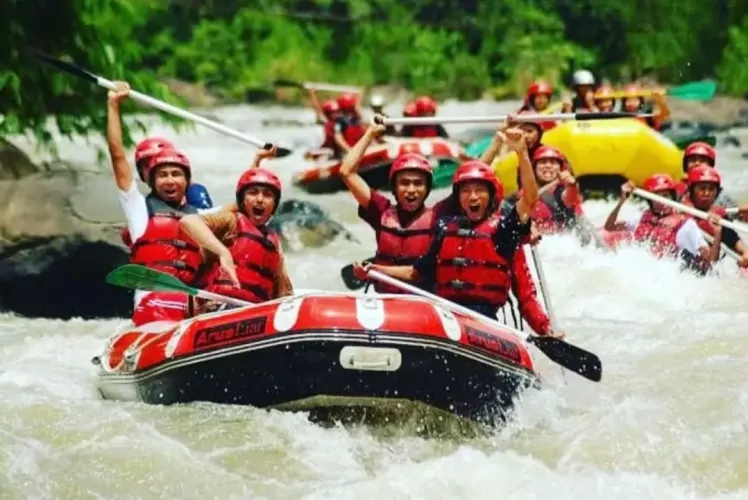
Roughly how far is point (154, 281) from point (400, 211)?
4.66ft

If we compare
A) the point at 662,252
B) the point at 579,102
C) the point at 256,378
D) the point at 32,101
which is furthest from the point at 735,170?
the point at 256,378

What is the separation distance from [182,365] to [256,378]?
0.34m

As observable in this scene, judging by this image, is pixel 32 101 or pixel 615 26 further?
pixel 615 26

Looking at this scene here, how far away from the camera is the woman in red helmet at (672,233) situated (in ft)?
29.0

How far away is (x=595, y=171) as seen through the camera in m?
11.8

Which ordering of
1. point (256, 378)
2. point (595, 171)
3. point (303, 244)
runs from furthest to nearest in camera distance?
point (595, 171) < point (303, 244) < point (256, 378)

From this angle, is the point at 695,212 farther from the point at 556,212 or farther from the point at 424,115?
the point at 424,115

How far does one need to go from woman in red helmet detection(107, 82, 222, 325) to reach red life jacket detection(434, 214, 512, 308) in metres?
1.22

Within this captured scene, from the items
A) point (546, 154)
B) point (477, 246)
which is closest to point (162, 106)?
point (477, 246)

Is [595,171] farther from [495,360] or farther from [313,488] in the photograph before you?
[313,488]

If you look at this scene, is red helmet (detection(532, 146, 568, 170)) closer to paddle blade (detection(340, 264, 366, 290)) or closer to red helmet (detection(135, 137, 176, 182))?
paddle blade (detection(340, 264, 366, 290))

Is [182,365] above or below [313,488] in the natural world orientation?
above

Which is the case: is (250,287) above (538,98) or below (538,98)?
below

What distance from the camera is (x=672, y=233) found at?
30.0ft
